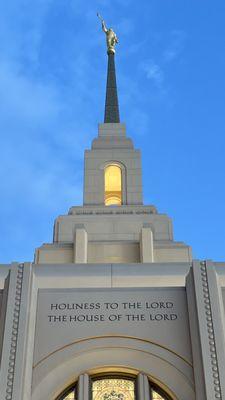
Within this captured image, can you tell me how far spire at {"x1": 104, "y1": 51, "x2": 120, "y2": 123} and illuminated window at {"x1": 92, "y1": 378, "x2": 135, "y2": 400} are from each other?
735 inches

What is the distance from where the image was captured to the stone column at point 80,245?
20.1 metres

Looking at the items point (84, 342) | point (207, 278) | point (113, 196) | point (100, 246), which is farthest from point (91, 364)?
point (113, 196)

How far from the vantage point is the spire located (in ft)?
99.3

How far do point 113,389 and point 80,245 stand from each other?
26.6 ft

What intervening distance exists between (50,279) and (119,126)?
14496 millimetres

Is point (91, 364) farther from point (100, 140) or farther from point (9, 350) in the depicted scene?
point (100, 140)

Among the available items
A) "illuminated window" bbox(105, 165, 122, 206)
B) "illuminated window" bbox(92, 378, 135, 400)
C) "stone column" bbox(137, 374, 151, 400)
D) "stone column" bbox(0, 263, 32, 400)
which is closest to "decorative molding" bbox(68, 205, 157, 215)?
"illuminated window" bbox(105, 165, 122, 206)

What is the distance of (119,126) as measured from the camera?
28.9 meters

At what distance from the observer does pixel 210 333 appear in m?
12.5

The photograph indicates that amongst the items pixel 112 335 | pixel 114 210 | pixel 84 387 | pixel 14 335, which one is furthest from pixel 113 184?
pixel 84 387

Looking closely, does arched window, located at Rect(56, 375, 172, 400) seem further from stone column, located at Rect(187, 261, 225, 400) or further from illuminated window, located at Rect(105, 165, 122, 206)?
illuminated window, located at Rect(105, 165, 122, 206)

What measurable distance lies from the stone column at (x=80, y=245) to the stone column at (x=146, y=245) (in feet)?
6.25

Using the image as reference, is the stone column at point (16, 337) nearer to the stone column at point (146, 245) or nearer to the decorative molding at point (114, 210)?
the stone column at point (146, 245)

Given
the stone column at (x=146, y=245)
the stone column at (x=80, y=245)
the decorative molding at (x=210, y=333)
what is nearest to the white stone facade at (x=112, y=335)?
the decorative molding at (x=210, y=333)
